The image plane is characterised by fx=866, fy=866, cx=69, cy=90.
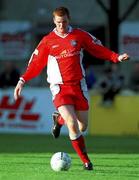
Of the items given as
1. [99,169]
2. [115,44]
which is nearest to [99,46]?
[99,169]

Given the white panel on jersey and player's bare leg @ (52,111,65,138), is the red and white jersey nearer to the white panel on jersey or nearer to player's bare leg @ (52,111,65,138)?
the white panel on jersey

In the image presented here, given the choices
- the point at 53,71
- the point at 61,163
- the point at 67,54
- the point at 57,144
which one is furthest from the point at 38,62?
the point at 57,144

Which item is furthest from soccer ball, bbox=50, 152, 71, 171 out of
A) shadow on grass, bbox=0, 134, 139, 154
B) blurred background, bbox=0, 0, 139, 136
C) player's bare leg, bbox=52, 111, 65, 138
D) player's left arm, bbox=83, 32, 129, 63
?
blurred background, bbox=0, 0, 139, 136

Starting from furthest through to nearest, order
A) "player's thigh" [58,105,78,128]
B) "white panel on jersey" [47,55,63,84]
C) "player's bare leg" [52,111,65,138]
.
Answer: "player's bare leg" [52,111,65,138] < "white panel on jersey" [47,55,63,84] < "player's thigh" [58,105,78,128]

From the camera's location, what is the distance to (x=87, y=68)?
2972cm

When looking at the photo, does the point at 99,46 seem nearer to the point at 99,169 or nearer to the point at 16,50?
the point at 99,169

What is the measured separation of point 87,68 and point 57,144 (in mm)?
10746

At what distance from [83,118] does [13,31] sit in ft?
56.2

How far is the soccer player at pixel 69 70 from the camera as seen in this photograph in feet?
41.0

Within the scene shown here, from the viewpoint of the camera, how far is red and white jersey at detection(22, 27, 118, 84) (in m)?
12.6

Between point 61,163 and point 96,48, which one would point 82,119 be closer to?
point 61,163

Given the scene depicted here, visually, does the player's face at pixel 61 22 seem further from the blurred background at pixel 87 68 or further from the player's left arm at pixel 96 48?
the blurred background at pixel 87 68

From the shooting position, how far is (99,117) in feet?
75.2

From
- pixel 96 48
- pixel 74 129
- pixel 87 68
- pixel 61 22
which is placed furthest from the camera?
pixel 87 68
